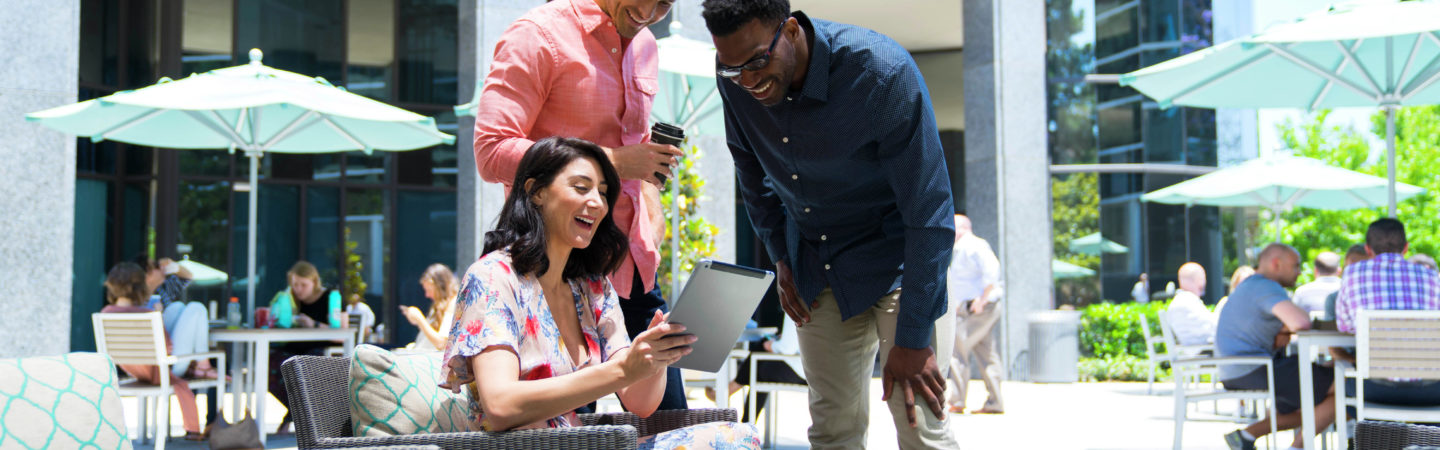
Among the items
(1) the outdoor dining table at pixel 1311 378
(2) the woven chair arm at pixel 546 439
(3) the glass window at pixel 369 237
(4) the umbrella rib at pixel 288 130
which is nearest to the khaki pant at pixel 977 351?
(1) the outdoor dining table at pixel 1311 378

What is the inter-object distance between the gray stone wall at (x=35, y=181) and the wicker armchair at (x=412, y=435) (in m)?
7.67

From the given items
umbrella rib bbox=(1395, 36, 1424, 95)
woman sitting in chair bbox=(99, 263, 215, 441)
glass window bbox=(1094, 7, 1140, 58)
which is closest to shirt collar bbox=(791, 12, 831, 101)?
woman sitting in chair bbox=(99, 263, 215, 441)

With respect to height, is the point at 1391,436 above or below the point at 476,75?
below

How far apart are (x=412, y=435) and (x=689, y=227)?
8177 millimetres

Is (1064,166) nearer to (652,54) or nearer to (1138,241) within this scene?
(1138,241)

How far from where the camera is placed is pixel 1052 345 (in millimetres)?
13266

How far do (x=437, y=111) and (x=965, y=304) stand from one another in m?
9.18

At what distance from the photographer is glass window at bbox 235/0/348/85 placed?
15.8 meters

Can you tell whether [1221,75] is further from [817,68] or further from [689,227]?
[817,68]

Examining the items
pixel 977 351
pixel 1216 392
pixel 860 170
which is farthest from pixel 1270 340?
pixel 860 170

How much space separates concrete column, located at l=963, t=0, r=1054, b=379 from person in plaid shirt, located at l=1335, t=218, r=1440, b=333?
7177 mm

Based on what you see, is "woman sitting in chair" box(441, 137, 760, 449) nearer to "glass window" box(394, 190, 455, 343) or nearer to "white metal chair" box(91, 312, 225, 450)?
"white metal chair" box(91, 312, 225, 450)

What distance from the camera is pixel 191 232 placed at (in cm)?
1510

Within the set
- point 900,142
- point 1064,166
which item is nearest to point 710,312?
point 900,142
